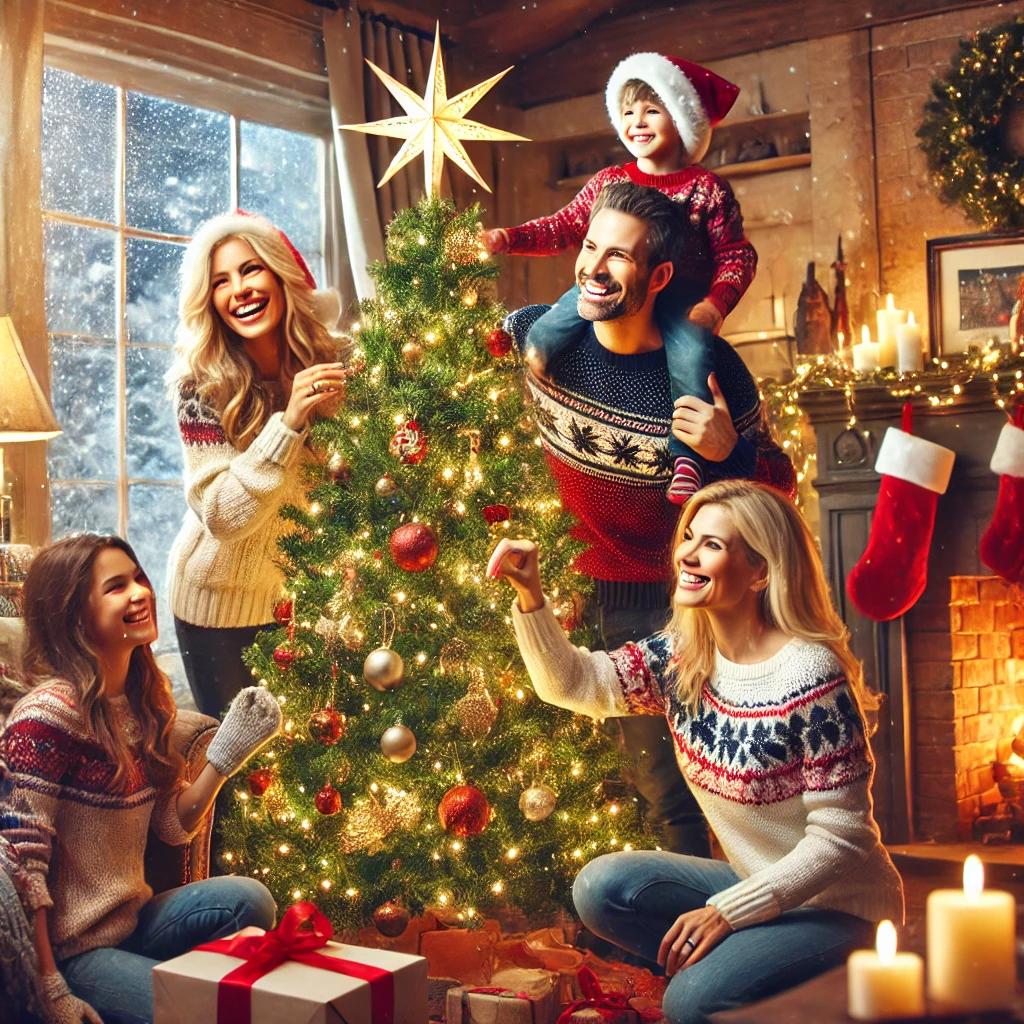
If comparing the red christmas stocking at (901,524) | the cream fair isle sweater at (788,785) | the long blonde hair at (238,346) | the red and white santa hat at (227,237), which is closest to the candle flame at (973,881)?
the cream fair isle sweater at (788,785)

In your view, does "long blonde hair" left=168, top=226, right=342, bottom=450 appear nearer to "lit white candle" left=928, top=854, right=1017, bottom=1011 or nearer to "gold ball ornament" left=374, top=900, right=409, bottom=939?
"gold ball ornament" left=374, top=900, right=409, bottom=939

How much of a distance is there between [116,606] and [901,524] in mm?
2403

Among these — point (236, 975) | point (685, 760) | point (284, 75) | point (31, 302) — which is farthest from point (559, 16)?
point (236, 975)

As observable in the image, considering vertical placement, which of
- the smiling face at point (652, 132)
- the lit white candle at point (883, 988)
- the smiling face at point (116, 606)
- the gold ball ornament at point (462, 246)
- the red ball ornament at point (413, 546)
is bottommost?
the lit white candle at point (883, 988)

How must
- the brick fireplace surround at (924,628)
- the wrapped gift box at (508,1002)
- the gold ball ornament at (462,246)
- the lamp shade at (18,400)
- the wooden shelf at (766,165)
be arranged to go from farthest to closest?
the wooden shelf at (766,165) → the brick fireplace surround at (924,628) → the lamp shade at (18,400) → the gold ball ornament at (462,246) → the wrapped gift box at (508,1002)

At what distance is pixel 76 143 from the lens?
367cm

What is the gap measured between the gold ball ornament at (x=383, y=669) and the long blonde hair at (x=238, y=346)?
1.58ft

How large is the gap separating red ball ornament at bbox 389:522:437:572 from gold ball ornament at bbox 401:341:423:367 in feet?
0.96

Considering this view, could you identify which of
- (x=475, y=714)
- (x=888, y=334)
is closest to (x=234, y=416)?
(x=475, y=714)

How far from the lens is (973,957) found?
1077 millimetres

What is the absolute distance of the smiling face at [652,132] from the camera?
7.43ft

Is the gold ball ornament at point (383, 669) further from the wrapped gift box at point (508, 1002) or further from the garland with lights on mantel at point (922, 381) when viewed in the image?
the garland with lights on mantel at point (922, 381)

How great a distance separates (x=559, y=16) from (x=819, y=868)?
11.4ft

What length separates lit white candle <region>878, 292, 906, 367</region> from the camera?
3.86m
